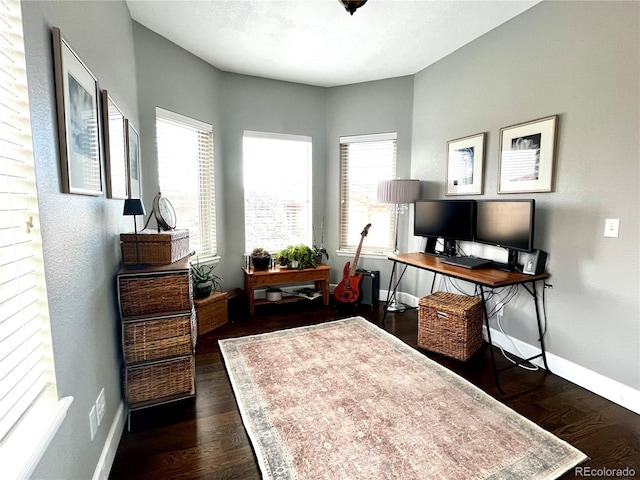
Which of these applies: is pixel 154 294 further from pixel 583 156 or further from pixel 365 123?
pixel 365 123

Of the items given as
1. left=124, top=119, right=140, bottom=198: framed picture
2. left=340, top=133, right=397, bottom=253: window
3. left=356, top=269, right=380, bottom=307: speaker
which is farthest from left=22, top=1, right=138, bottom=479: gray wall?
left=340, top=133, right=397, bottom=253: window

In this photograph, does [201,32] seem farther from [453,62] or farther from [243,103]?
[453,62]

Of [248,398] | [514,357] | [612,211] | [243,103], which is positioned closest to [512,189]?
[612,211]

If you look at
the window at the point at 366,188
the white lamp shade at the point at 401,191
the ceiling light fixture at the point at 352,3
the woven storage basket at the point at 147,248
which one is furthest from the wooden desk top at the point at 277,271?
the ceiling light fixture at the point at 352,3

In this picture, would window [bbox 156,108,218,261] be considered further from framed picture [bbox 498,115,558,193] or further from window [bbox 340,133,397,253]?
framed picture [bbox 498,115,558,193]

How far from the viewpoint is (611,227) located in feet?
6.72

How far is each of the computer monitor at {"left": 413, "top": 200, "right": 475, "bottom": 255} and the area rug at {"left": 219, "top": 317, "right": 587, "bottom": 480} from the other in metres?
1.18

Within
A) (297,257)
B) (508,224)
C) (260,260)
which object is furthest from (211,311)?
(508,224)

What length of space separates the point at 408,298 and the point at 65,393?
351cm

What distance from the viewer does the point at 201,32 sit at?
9.30ft

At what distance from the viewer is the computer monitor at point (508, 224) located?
2.33m

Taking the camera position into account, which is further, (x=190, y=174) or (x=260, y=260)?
(x=260, y=260)

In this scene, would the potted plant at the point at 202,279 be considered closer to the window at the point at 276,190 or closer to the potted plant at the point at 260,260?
the potted plant at the point at 260,260

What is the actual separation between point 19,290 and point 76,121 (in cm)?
78
